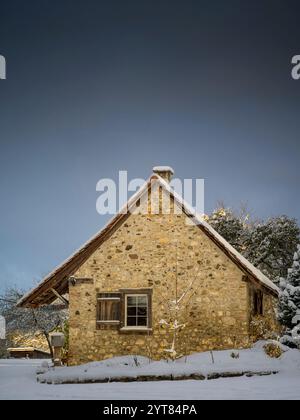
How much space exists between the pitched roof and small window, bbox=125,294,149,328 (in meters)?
1.91

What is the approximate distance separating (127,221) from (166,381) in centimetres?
577

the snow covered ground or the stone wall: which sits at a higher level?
the stone wall

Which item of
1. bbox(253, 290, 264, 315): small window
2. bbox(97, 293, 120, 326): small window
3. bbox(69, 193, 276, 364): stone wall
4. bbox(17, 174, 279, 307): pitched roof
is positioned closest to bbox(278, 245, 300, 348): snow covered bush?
bbox(17, 174, 279, 307): pitched roof

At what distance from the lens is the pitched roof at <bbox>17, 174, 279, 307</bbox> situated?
15.2m

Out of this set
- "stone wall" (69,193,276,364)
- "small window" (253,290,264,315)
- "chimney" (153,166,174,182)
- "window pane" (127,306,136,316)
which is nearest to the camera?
"stone wall" (69,193,276,364)

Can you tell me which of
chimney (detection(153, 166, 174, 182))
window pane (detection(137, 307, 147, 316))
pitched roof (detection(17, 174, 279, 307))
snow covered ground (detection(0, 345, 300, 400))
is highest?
chimney (detection(153, 166, 174, 182))

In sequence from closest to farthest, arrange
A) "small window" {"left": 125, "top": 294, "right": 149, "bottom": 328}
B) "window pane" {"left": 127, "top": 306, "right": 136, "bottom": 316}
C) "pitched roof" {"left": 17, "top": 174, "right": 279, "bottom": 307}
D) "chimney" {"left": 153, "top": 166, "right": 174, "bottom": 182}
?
"pitched roof" {"left": 17, "top": 174, "right": 279, "bottom": 307} < "small window" {"left": 125, "top": 294, "right": 149, "bottom": 328} < "window pane" {"left": 127, "top": 306, "right": 136, "bottom": 316} < "chimney" {"left": 153, "top": 166, "right": 174, "bottom": 182}

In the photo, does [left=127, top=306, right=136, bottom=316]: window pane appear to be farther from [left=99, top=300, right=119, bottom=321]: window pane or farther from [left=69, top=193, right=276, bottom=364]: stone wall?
[left=69, top=193, right=276, bottom=364]: stone wall

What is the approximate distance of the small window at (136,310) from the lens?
50.9 ft

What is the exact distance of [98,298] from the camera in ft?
51.1

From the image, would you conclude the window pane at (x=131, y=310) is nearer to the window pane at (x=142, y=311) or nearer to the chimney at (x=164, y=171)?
the window pane at (x=142, y=311)

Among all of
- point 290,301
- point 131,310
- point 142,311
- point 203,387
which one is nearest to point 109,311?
point 131,310

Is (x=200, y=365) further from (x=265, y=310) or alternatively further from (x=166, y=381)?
(x=265, y=310)
